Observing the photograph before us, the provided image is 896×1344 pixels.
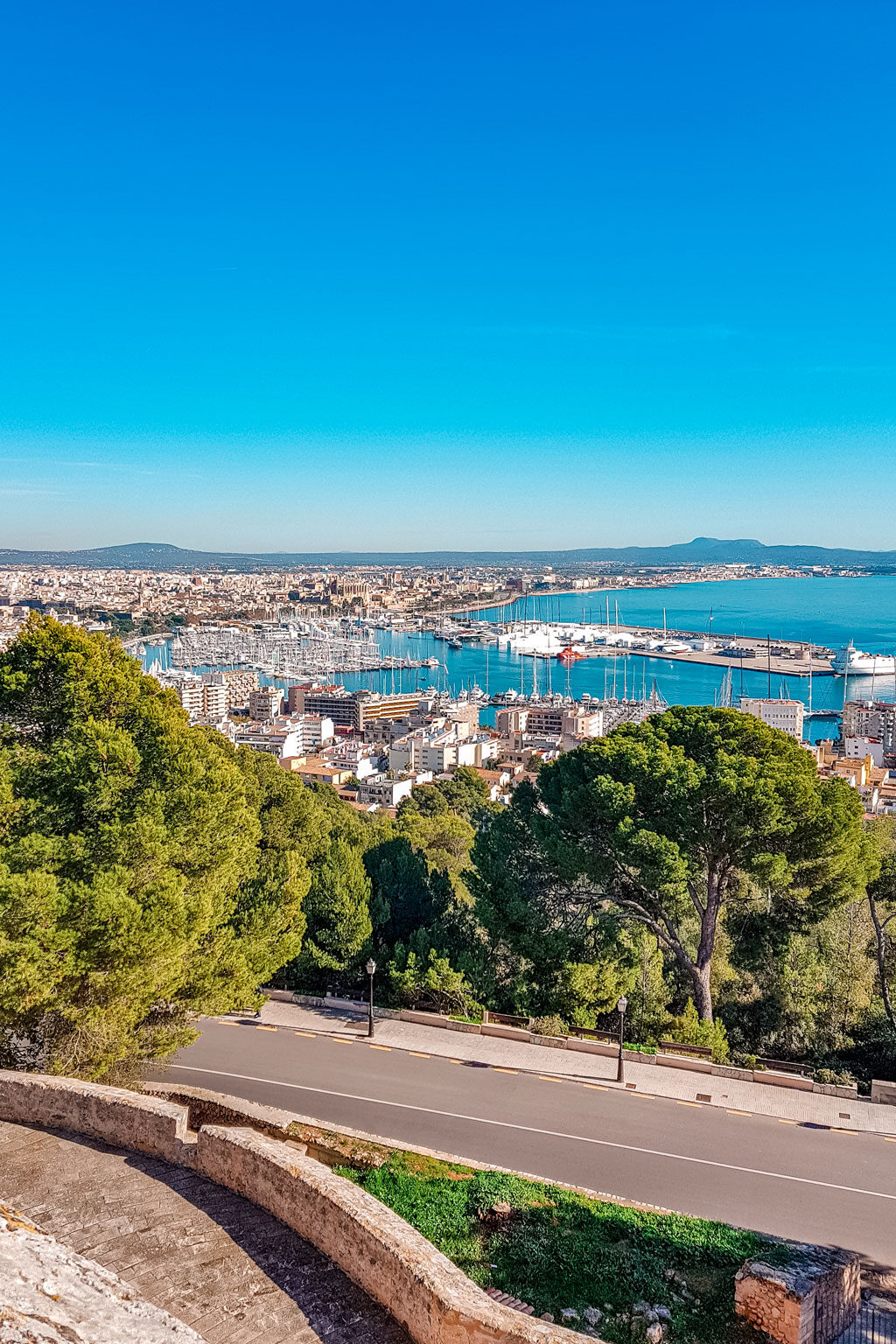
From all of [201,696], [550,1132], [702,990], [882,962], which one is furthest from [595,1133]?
[201,696]

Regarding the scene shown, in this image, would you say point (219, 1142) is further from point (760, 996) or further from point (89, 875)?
point (760, 996)

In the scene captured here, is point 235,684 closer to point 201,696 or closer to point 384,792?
point 201,696

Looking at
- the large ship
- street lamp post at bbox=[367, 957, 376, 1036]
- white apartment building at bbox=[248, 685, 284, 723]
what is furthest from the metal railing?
the large ship

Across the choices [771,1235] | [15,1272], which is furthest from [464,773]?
[15,1272]

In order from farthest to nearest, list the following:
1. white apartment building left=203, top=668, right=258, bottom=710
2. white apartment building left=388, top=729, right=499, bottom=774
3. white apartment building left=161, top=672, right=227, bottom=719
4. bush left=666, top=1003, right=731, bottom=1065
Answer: white apartment building left=203, top=668, right=258, bottom=710 < white apartment building left=161, top=672, right=227, bottom=719 < white apartment building left=388, top=729, right=499, bottom=774 < bush left=666, top=1003, right=731, bottom=1065

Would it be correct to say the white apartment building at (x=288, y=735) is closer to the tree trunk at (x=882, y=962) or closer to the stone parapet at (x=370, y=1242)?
the tree trunk at (x=882, y=962)

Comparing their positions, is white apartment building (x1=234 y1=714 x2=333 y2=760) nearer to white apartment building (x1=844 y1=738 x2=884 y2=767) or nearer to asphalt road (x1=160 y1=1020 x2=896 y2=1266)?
white apartment building (x1=844 y1=738 x2=884 y2=767)
